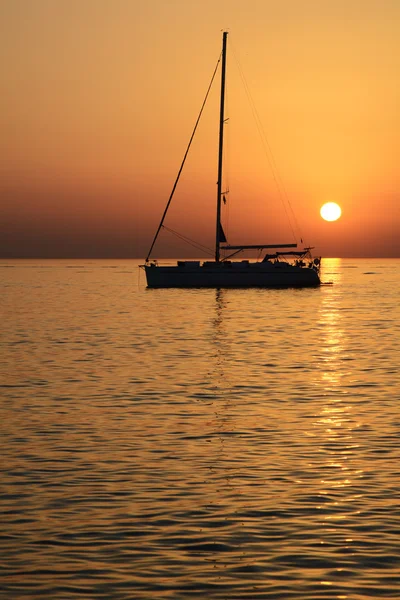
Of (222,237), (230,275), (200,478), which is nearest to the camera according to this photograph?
(200,478)

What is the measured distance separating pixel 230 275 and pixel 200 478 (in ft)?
259

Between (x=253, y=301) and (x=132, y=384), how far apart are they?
6003 centimetres

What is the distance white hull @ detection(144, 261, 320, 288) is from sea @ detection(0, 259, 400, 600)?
53812 mm

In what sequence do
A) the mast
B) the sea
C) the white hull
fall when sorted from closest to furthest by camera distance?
the sea < the mast < the white hull

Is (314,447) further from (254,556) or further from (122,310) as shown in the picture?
(122,310)

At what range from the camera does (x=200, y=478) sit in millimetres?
17047

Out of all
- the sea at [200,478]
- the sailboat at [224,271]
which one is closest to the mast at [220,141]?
the sailboat at [224,271]

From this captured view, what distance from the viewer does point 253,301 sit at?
89.9 m

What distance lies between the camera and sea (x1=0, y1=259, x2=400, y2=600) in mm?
11836

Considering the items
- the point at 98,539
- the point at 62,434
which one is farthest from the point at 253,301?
the point at 98,539

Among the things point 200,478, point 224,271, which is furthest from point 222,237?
point 200,478

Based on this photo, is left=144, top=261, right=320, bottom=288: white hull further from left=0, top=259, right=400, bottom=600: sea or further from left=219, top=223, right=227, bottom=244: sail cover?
left=0, top=259, right=400, bottom=600: sea

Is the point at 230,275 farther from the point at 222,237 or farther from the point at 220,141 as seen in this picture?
the point at 220,141

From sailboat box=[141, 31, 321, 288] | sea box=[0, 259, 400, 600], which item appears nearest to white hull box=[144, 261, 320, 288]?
sailboat box=[141, 31, 321, 288]
